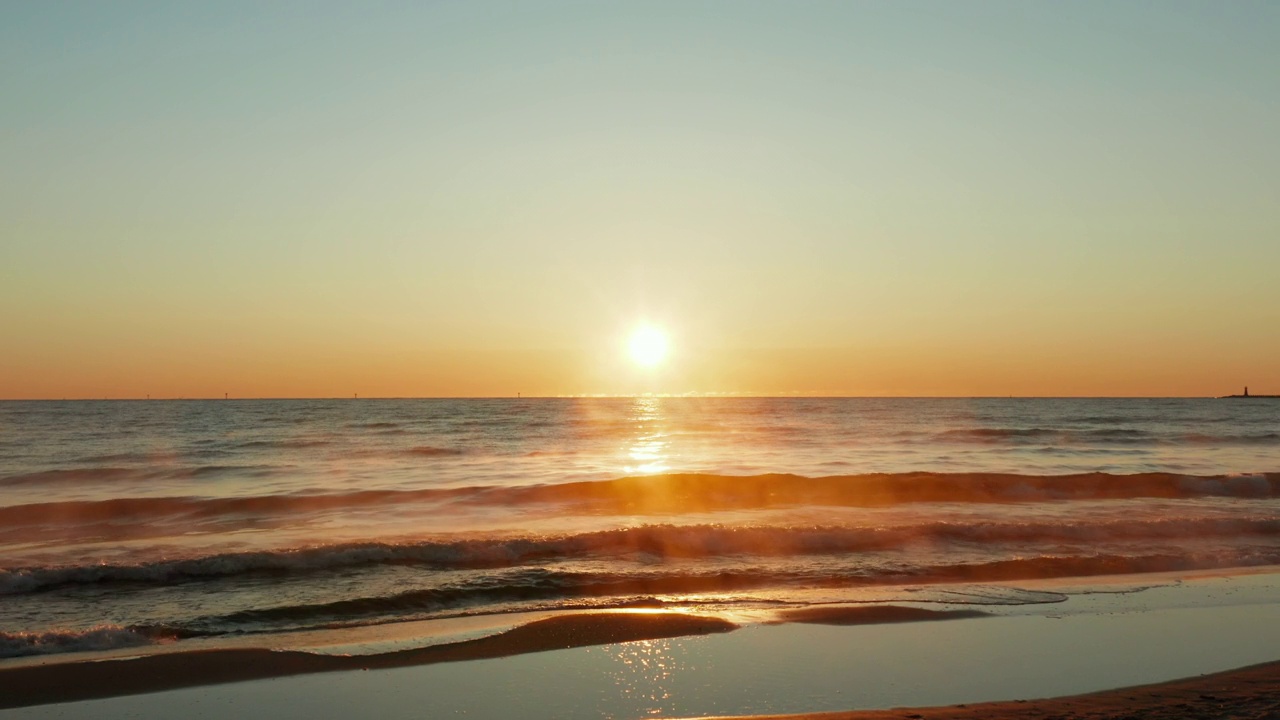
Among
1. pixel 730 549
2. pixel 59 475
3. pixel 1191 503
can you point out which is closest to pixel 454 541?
pixel 730 549

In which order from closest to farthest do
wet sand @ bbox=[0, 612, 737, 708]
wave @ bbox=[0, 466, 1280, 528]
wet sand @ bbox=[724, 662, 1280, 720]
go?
wet sand @ bbox=[724, 662, 1280, 720]
wet sand @ bbox=[0, 612, 737, 708]
wave @ bbox=[0, 466, 1280, 528]

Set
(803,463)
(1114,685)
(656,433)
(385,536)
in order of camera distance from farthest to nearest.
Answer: (656,433) → (803,463) → (385,536) → (1114,685)

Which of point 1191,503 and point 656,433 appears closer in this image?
point 1191,503

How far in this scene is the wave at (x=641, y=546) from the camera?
14.4 m

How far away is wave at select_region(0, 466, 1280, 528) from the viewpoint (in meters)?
22.7

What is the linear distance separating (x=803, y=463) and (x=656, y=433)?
25954 mm

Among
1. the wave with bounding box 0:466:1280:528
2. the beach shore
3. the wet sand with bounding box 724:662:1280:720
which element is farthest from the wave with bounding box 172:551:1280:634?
the wave with bounding box 0:466:1280:528

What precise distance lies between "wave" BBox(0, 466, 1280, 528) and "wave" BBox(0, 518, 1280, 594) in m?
4.60

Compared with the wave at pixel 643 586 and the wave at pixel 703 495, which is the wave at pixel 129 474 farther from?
the wave at pixel 643 586

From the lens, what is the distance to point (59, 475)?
32.5 metres

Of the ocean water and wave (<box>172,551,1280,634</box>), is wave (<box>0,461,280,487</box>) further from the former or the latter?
wave (<box>172,551,1280,634</box>)

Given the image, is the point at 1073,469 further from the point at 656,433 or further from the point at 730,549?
the point at 656,433

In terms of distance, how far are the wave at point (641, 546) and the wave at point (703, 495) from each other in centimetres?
460

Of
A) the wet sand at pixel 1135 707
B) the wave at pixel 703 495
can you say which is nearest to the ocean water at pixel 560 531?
the wave at pixel 703 495
